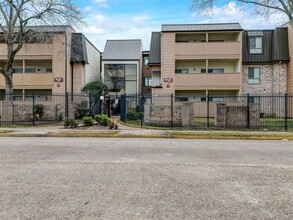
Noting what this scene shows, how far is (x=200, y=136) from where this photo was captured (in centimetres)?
1572

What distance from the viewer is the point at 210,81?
30.6m

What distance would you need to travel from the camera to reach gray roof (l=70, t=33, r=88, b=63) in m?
31.8

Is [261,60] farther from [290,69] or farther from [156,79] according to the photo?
[156,79]

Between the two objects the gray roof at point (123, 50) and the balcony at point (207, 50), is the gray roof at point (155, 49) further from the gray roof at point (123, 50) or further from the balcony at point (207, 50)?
the gray roof at point (123, 50)

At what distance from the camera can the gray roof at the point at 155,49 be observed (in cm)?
3312

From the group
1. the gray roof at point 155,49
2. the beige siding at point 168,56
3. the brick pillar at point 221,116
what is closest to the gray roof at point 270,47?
the beige siding at point 168,56

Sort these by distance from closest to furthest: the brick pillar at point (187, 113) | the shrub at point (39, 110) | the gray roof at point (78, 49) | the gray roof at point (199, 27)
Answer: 1. the brick pillar at point (187, 113)
2. the shrub at point (39, 110)
3. the gray roof at point (199, 27)
4. the gray roof at point (78, 49)

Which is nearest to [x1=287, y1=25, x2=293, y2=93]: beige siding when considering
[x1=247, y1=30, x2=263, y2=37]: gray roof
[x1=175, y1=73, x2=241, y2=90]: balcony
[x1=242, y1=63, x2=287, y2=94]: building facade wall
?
[x1=242, y1=63, x2=287, y2=94]: building facade wall

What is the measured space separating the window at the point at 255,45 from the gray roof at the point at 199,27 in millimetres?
2305

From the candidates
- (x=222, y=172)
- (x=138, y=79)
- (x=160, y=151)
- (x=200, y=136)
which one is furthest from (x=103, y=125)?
(x=138, y=79)

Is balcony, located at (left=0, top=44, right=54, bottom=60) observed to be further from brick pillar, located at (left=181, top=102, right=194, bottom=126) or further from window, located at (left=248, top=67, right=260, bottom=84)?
window, located at (left=248, top=67, right=260, bottom=84)

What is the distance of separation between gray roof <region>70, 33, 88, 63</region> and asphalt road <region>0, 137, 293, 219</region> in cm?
2280

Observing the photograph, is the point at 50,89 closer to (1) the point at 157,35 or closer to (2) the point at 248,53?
(1) the point at 157,35

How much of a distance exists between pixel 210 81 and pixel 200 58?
8.21ft
